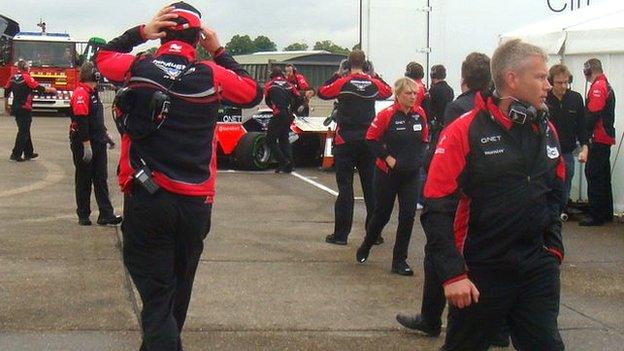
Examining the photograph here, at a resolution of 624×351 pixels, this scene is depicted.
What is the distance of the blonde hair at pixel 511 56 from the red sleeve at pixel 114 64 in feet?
5.71

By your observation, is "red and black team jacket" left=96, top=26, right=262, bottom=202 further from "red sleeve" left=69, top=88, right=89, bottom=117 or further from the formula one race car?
the formula one race car

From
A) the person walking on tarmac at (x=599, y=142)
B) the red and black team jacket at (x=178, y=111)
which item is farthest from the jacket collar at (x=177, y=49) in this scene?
the person walking on tarmac at (x=599, y=142)

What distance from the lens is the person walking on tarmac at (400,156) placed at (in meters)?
8.41

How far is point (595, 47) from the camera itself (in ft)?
39.8

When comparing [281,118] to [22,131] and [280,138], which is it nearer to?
[280,138]

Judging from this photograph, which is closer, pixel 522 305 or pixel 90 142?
pixel 522 305

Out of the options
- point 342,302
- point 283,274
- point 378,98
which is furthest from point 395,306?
point 378,98

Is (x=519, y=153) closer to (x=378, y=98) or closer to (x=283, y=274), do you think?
(x=283, y=274)

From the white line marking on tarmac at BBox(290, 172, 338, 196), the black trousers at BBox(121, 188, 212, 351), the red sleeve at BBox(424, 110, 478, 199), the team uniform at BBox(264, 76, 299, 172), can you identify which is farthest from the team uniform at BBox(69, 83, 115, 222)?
the red sleeve at BBox(424, 110, 478, 199)

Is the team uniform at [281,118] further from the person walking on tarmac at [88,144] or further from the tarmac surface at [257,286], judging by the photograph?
the person walking on tarmac at [88,144]

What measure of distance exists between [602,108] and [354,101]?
3.41 m

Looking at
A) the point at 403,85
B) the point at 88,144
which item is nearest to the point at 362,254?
the point at 403,85

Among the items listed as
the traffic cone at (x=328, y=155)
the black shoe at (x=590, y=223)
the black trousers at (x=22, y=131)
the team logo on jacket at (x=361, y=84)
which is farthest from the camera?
the black trousers at (x=22, y=131)

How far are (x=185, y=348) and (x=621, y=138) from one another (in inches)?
297
